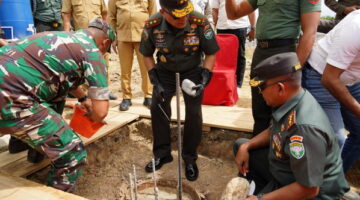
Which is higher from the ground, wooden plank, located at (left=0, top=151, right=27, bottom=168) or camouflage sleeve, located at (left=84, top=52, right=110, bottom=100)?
camouflage sleeve, located at (left=84, top=52, right=110, bottom=100)

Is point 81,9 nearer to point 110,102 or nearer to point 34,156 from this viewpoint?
point 110,102

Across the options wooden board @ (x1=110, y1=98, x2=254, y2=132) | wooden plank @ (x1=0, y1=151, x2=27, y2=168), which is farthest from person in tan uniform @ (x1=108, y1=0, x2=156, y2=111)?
wooden plank @ (x1=0, y1=151, x2=27, y2=168)

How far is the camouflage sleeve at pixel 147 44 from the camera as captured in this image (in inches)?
112

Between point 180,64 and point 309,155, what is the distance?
5.19ft

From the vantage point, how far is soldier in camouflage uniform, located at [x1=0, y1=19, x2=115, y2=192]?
6.48 ft

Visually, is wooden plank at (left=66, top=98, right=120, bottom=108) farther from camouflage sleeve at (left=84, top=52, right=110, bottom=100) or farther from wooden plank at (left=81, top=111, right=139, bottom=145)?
camouflage sleeve at (left=84, top=52, right=110, bottom=100)

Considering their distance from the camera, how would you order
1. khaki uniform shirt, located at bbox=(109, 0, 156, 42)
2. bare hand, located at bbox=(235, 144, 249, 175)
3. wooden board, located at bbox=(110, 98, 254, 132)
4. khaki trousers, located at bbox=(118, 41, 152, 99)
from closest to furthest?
bare hand, located at bbox=(235, 144, 249, 175) → wooden board, located at bbox=(110, 98, 254, 132) → khaki uniform shirt, located at bbox=(109, 0, 156, 42) → khaki trousers, located at bbox=(118, 41, 152, 99)

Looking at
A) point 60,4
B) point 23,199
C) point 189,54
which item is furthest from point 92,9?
point 23,199

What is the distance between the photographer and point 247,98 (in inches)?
192

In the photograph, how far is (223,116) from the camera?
374 cm

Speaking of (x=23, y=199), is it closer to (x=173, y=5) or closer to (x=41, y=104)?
(x=41, y=104)

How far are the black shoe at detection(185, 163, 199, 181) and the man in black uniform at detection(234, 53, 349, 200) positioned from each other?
1185 mm

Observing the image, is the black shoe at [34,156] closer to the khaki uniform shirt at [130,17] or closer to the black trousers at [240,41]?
the khaki uniform shirt at [130,17]

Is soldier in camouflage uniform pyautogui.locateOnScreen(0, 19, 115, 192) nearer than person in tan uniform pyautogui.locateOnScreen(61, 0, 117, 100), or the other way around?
soldier in camouflage uniform pyautogui.locateOnScreen(0, 19, 115, 192)
